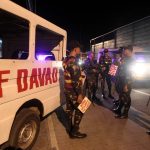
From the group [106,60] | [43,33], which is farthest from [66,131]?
[106,60]

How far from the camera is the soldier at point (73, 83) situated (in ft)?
17.7

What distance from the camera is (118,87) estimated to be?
7.91 m

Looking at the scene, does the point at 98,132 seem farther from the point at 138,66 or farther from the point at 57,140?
the point at 138,66

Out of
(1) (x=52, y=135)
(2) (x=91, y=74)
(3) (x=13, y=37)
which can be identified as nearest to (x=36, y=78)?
(3) (x=13, y=37)

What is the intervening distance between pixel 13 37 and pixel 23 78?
4.17 ft

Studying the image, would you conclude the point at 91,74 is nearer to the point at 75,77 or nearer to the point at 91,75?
the point at 91,75

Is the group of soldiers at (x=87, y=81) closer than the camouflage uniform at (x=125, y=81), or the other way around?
the group of soldiers at (x=87, y=81)

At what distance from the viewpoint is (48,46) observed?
6.83 meters

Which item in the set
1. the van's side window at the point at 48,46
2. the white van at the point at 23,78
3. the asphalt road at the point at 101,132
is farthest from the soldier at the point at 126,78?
the white van at the point at 23,78

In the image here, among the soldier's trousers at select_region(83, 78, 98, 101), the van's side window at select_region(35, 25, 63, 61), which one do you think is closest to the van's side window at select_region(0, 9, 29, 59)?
the van's side window at select_region(35, 25, 63, 61)

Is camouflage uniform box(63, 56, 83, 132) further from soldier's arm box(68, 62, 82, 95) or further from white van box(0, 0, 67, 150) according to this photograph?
white van box(0, 0, 67, 150)

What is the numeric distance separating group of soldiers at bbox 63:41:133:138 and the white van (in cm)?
42

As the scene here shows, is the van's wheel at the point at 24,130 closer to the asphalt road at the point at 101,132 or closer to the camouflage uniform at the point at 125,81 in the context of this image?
the asphalt road at the point at 101,132

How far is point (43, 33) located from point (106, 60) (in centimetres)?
508
